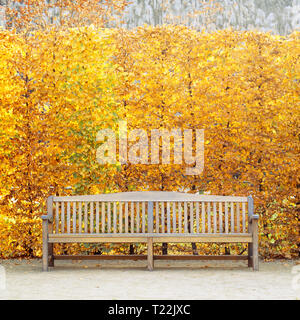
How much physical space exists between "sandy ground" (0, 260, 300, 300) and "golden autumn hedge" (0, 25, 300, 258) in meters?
0.82

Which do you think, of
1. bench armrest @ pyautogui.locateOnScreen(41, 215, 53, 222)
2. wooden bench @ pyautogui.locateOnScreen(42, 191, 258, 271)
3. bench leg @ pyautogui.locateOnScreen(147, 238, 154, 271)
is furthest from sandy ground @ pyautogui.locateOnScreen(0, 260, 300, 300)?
bench armrest @ pyautogui.locateOnScreen(41, 215, 53, 222)

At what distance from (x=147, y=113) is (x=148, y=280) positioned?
120 inches

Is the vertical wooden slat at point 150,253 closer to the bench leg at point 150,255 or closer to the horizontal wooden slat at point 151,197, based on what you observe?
the bench leg at point 150,255

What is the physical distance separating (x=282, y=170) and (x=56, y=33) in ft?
13.5

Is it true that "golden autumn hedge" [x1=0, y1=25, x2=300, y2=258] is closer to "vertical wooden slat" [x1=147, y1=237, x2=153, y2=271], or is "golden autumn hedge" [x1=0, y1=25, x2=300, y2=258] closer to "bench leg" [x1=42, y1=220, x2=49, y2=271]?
"bench leg" [x1=42, y1=220, x2=49, y2=271]

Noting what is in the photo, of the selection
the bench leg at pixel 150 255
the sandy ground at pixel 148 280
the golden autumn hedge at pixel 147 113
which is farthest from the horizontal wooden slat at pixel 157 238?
the golden autumn hedge at pixel 147 113

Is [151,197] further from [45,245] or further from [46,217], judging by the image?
[45,245]

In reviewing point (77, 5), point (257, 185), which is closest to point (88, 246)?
point (257, 185)

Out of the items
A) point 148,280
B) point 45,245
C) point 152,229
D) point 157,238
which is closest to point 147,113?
point 152,229

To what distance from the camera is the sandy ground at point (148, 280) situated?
5773mm

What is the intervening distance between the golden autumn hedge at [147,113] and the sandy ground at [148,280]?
0.82m

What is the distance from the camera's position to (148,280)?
6.71 m

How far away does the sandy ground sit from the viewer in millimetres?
5773

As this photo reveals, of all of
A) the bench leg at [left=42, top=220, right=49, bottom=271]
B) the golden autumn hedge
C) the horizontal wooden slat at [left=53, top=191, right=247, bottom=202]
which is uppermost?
the golden autumn hedge
